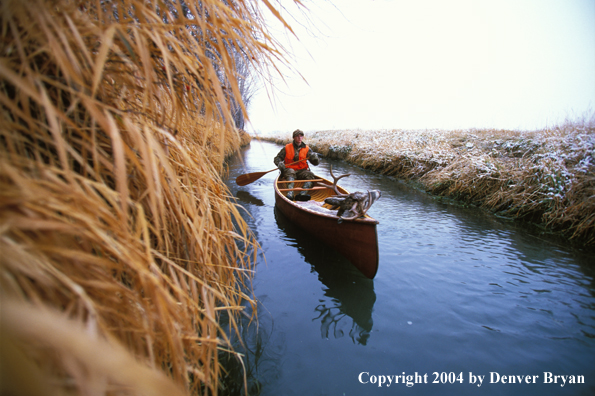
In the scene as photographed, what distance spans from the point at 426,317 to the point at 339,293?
1108 mm

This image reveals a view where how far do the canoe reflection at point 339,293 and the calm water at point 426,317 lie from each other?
0.05ft

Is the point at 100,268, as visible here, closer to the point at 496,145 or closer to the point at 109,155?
the point at 109,155

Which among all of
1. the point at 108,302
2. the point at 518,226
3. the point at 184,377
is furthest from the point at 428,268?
the point at 108,302

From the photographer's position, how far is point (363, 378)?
229cm

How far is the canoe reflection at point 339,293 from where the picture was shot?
2873 mm

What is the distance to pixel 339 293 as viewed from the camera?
11.6 feet

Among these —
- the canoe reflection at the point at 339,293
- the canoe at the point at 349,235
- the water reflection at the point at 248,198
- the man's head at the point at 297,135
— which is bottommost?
the canoe reflection at the point at 339,293

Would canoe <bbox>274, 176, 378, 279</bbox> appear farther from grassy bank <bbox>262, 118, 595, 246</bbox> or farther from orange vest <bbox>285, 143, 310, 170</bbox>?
grassy bank <bbox>262, 118, 595, 246</bbox>

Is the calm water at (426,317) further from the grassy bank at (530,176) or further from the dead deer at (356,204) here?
the dead deer at (356,204)

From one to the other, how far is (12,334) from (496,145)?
1213 centimetres

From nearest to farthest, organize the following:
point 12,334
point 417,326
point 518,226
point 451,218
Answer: point 12,334 → point 417,326 → point 518,226 → point 451,218

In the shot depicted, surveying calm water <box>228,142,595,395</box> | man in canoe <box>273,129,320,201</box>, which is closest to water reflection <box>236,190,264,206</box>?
man in canoe <box>273,129,320,201</box>

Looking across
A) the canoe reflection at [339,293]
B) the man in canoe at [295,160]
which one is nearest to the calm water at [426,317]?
the canoe reflection at [339,293]

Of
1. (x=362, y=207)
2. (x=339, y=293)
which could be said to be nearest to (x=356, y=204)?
(x=362, y=207)
